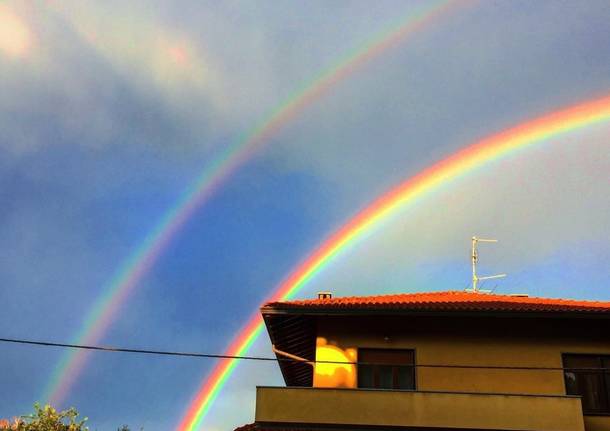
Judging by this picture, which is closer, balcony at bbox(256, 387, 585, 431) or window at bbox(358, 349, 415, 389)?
balcony at bbox(256, 387, 585, 431)

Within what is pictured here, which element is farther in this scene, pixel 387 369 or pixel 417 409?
pixel 387 369

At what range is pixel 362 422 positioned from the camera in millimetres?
15781

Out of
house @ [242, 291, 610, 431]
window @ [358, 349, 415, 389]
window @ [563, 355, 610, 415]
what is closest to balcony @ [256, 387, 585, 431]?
house @ [242, 291, 610, 431]

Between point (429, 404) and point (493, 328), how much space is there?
3.29m

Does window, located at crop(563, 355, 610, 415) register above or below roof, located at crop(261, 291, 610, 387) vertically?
below

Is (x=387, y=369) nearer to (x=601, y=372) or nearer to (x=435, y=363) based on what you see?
(x=435, y=363)

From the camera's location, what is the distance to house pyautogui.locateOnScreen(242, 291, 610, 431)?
15781mm

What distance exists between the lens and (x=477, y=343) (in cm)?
1775

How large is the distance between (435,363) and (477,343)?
126cm

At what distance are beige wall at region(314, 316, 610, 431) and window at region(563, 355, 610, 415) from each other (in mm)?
244

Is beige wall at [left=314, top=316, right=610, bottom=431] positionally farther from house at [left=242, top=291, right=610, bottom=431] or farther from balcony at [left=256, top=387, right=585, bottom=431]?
balcony at [left=256, top=387, right=585, bottom=431]

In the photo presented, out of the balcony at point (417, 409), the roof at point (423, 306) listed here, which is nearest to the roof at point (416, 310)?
the roof at point (423, 306)

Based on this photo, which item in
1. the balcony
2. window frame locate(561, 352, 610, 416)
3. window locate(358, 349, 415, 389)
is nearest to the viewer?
the balcony

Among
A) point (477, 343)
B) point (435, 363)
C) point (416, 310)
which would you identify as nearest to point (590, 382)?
point (477, 343)
